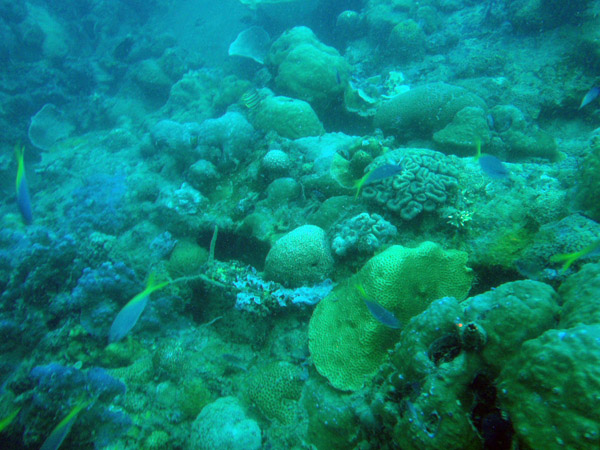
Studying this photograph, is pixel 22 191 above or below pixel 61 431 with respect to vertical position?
above

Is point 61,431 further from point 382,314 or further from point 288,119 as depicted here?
point 288,119

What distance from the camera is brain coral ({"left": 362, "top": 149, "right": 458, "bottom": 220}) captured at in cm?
378

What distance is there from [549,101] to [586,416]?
766 centimetres

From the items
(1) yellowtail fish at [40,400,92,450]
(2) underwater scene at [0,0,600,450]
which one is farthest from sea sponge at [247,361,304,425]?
(1) yellowtail fish at [40,400,92,450]

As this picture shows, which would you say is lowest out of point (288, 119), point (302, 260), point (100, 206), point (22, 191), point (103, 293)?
point (103, 293)

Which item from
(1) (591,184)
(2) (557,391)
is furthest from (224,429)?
(1) (591,184)

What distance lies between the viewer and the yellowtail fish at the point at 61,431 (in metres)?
2.44

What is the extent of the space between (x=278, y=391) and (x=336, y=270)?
1.53 meters

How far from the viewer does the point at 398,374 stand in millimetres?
2027

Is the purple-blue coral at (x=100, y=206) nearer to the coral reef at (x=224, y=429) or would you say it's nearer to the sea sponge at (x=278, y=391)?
the coral reef at (x=224, y=429)

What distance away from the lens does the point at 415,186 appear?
387 centimetres

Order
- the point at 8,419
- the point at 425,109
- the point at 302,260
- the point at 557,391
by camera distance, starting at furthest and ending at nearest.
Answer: the point at 425,109
the point at 302,260
the point at 8,419
the point at 557,391

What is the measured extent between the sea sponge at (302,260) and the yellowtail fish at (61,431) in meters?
2.29

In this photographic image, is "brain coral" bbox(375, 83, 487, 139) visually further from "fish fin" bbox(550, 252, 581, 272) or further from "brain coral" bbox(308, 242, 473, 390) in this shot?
"fish fin" bbox(550, 252, 581, 272)
